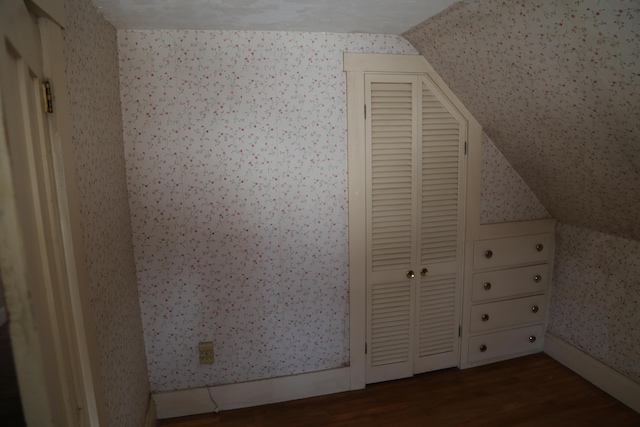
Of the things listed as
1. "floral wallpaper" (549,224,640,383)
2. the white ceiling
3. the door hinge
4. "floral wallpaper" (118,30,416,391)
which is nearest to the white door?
the door hinge

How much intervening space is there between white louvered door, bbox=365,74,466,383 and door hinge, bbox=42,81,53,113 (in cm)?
150

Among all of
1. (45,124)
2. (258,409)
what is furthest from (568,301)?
(45,124)

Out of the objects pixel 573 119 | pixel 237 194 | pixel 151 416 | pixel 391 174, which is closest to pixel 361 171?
pixel 391 174

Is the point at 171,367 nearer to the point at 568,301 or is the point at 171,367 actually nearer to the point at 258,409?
the point at 258,409

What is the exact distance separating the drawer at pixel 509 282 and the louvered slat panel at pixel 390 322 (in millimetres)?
485

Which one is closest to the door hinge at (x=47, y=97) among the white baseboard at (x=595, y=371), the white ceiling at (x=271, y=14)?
the white ceiling at (x=271, y=14)

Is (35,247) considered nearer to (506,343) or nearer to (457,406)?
(457,406)

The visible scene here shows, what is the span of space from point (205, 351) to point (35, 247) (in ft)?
4.78

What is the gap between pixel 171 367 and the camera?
2.14m

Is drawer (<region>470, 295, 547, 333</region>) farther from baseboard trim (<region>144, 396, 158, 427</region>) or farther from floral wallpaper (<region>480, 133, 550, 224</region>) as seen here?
baseboard trim (<region>144, 396, 158, 427</region>)

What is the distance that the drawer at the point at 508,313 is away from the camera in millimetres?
2508

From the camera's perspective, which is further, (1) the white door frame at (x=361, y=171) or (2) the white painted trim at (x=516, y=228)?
(2) the white painted trim at (x=516, y=228)

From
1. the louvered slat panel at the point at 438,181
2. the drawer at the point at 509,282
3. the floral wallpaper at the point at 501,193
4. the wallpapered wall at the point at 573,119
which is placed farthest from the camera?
the drawer at the point at 509,282

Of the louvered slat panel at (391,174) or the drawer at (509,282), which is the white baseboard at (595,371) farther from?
the louvered slat panel at (391,174)
